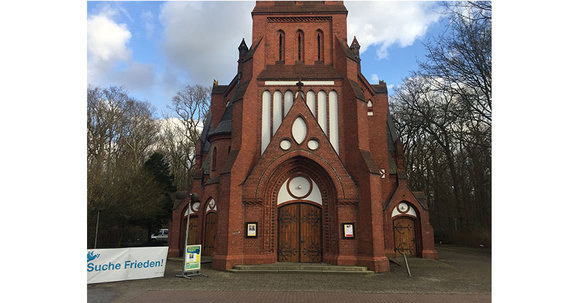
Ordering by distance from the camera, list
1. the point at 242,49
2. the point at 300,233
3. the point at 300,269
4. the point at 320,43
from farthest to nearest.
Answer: the point at 242,49, the point at 320,43, the point at 300,233, the point at 300,269

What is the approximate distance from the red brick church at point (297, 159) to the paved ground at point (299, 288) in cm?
194

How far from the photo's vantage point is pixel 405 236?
20.9 m

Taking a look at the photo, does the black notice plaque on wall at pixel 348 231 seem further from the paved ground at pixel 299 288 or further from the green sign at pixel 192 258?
the green sign at pixel 192 258

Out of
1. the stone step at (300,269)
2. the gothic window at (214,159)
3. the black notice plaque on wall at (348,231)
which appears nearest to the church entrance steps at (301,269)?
the stone step at (300,269)

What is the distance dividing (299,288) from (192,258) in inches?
186

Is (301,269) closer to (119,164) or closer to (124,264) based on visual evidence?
(124,264)

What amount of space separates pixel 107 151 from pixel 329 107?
2289 centimetres

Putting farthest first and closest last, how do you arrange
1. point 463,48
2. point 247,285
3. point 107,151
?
point 107,151 < point 463,48 < point 247,285

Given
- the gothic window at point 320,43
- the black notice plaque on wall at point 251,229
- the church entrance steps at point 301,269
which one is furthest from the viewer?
the gothic window at point 320,43

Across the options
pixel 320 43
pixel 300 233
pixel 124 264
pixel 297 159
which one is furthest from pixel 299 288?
pixel 320 43

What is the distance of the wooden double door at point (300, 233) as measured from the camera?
1541 cm

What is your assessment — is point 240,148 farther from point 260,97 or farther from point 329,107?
point 329,107

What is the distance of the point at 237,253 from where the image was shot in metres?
14.5

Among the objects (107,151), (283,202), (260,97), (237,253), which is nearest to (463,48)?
(260,97)
